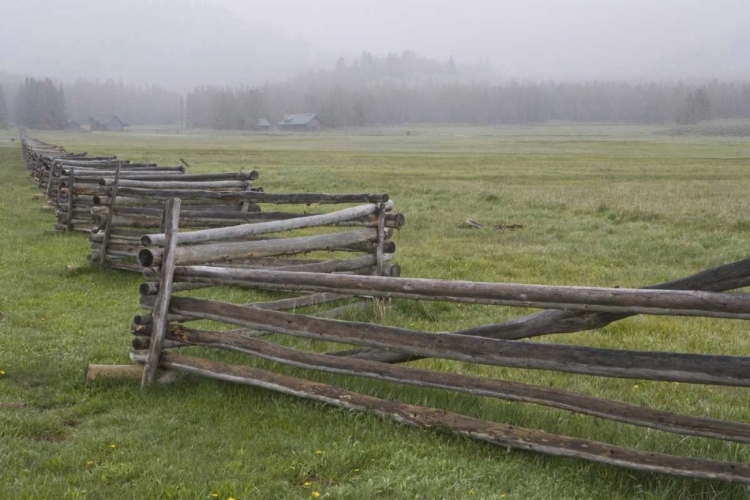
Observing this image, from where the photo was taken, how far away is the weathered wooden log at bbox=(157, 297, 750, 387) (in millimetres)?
4383

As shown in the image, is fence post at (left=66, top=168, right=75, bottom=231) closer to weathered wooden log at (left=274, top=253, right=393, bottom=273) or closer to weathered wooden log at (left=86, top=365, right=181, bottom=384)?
weathered wooden log at (left=274, top=253, right=393, bottom=273)

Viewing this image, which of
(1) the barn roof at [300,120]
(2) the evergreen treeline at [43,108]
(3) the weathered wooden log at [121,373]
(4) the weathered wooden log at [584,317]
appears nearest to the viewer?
(4) the weathered wooden log at [584,317]

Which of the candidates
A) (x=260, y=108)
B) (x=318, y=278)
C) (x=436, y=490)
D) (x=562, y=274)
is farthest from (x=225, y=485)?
(x=260, y=108)

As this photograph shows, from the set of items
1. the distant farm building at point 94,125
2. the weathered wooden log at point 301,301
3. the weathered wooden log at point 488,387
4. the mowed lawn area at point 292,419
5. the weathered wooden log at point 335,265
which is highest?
the distant farm building at point 94,125

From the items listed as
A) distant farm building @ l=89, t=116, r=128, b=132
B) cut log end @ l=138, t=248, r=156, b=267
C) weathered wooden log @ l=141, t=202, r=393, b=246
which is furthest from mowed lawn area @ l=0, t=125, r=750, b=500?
distant farm building @ l=89, t=116, r=128, b=132

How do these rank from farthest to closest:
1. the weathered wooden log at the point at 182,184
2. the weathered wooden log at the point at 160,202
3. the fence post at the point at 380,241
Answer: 1. the weathered wooden log at the point at 182,184
2. the weathered wooden log at the point at 160,202
3. the fence post at the point at 380,241

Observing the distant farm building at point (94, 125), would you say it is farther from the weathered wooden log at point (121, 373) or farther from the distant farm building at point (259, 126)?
the weathered wooden log at point (121, 373)

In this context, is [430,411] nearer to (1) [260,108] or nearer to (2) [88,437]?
(2) [88,437]

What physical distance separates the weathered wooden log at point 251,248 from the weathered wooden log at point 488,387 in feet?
2.17

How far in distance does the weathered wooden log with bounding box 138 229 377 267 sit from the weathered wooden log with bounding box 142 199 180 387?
10cm

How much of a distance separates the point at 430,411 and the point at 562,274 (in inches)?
306

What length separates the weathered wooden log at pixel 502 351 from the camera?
14.4 feet

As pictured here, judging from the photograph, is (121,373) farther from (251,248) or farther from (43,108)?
(43,108)

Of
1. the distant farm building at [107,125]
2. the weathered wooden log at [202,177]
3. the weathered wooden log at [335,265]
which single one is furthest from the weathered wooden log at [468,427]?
the distant farm building at [107,125]
